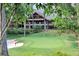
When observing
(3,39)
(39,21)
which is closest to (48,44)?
(39,21)

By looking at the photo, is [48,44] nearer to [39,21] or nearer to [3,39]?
[39,21]

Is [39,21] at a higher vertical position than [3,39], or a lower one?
higher

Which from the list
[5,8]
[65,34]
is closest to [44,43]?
[65,34]

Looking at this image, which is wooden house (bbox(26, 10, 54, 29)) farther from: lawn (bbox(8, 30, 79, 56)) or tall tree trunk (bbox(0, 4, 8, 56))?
tall tree trunk (bbox(0, 4, 8, 56))

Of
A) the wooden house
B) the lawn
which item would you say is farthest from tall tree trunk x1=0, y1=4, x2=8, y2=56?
the wooden house

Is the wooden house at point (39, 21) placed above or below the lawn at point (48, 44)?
above

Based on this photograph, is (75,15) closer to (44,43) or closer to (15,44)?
(44,43)

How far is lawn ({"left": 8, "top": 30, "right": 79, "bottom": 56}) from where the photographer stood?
5.05ft

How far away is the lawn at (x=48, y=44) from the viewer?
1.54m

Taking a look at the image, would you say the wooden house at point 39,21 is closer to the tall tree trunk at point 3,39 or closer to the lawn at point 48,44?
the lawn at point 48,44

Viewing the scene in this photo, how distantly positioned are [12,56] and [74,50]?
0.47 m

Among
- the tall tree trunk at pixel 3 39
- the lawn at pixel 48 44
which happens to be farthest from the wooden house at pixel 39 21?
the tall tree trunk at pixel 3 39

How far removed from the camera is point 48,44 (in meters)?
1.54

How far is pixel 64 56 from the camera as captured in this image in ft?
5.08
